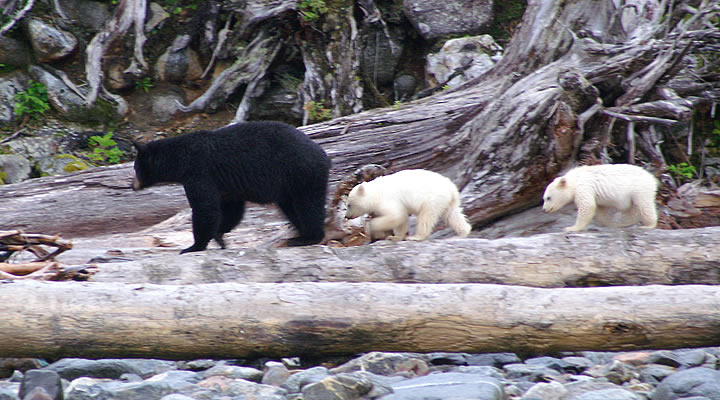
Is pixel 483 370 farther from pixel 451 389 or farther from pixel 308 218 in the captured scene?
pixel 308 218

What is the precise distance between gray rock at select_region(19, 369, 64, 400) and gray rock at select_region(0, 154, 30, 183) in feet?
25.9

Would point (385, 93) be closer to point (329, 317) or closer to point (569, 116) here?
point (569, 116)

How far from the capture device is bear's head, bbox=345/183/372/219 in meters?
5.37

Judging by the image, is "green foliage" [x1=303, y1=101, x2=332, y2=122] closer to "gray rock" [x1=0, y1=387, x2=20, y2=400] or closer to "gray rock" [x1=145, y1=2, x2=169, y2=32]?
"gray rock" [x1=145, y1=2, x2=169, y2=32]

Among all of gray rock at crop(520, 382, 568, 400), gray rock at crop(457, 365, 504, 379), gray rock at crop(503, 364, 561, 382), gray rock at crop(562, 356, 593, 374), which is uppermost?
gray rock at crop(520, 382, 568, 400)

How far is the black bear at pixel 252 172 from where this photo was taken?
5.51 meters

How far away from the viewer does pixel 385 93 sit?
12133 millimetres

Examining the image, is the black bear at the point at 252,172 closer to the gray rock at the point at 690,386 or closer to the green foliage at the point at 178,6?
the gray rock at the point at 690,386

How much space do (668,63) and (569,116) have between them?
1.24m

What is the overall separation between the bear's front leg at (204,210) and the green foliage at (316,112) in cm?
535

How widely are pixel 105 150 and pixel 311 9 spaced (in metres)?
3.64

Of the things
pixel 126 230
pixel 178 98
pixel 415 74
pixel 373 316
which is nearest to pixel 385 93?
pixel 415 74

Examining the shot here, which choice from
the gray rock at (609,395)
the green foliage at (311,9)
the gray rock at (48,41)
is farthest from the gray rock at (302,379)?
the gray rock at (48,41)

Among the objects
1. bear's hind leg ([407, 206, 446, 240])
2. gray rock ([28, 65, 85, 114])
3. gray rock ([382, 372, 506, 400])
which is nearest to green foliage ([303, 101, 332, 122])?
gray rock ([28, 65, 85, 114])
